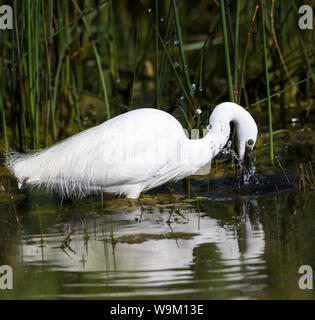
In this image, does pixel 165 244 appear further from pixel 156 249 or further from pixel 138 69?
pixel 138 69

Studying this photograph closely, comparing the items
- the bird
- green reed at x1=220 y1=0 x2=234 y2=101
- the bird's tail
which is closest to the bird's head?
the bird

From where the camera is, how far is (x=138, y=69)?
587 cm

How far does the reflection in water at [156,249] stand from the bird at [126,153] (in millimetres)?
216

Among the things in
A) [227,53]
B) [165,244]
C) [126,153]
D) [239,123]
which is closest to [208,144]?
[239,123]

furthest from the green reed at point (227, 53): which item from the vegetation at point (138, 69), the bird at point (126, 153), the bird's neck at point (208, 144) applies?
the bird's neck at point (208, 144)

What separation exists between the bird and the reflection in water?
216 mm

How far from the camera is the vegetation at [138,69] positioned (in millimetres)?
4820

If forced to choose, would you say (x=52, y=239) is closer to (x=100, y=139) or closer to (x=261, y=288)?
(x=100, y=139)

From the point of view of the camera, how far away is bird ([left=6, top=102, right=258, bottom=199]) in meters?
4.60

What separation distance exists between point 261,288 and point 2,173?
336cm

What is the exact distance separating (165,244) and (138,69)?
2.55 meters

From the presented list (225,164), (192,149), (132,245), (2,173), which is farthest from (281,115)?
(132,245)

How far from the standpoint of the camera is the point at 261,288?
116 inches

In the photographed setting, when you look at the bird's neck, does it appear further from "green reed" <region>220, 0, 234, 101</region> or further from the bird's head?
"green reed" <region>220, 0, 234, 101</region>
